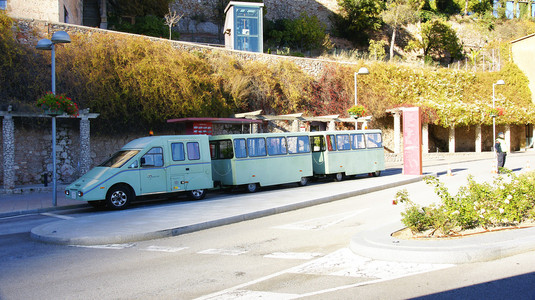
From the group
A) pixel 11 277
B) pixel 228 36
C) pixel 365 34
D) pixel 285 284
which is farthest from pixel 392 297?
pixel 365 34

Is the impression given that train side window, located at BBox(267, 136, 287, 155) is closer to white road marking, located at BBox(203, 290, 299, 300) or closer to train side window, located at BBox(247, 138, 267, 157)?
train side window, located at BBox(247, 138, 267, 157)

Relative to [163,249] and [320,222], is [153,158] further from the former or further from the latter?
[163,249]

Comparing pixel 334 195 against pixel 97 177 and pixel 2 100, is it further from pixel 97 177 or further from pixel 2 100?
pixel 2 100

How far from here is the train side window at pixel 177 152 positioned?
1562cm

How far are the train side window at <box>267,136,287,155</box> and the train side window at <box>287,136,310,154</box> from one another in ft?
1.07

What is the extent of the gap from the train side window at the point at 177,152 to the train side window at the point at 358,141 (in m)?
9.24

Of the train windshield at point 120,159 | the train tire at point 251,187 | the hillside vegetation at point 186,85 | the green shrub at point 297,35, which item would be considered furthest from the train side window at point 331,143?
the green shrub at point 297,35

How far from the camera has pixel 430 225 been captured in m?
7.74

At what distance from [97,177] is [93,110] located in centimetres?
891

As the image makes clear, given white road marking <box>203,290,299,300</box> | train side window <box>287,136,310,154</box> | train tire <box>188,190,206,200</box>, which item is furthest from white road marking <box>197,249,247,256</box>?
train side window <box>287,136,310,154</box>

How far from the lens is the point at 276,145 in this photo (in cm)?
1895

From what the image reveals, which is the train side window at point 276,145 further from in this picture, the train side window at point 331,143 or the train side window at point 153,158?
the train side window at point 153,158

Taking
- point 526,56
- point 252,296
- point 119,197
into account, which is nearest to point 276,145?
point 119,197

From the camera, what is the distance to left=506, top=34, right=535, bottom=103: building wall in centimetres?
4747
